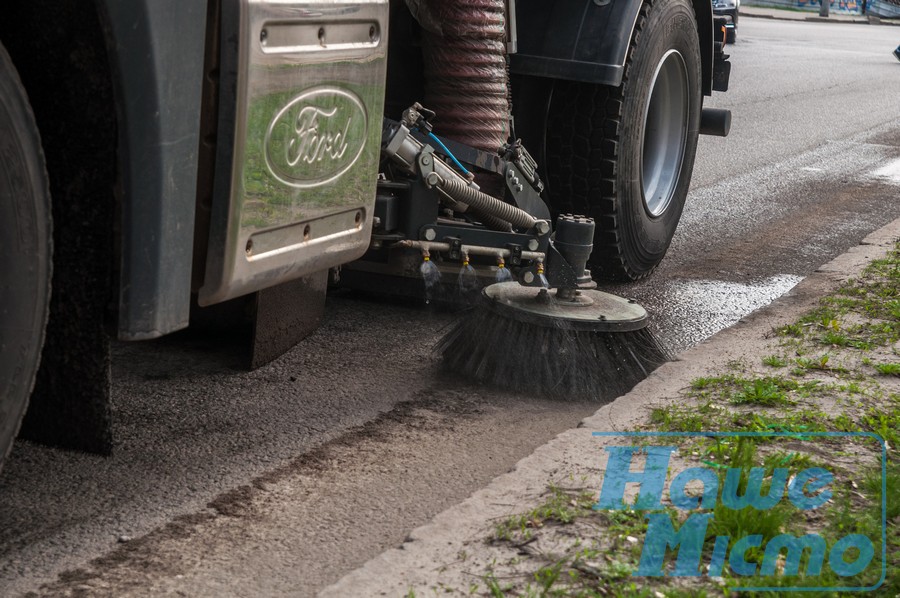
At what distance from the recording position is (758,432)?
9.39 feet

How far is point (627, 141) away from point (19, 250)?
2667 millimetres

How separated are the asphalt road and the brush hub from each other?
0.23m

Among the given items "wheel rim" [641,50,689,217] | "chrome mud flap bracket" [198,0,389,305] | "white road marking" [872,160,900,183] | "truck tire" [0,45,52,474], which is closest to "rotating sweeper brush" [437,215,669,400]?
"chrome mud flap bracket" [198,0,389,305]

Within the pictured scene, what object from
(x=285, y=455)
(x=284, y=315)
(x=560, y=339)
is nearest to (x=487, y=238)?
(x=560, y=339)

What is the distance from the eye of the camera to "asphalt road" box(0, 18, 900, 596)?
7.71 feet

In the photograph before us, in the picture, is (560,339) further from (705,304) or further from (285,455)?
(705,304)

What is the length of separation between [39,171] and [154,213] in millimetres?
204

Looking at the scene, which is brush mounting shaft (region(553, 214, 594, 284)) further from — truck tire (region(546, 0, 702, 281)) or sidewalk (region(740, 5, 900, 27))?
sidewalk (region(740, 5, 900, 27))

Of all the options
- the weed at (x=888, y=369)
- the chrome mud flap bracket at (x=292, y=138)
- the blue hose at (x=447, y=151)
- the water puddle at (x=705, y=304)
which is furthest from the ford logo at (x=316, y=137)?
the water puddle at (x=705, y=304)

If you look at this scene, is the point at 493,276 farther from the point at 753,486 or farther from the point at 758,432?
the point at 753,486

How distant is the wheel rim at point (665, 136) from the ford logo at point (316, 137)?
233 cm

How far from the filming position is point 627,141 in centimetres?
429

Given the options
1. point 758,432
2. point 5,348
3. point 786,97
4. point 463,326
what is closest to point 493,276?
point 463,326

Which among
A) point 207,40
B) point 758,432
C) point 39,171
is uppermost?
point 207,40
